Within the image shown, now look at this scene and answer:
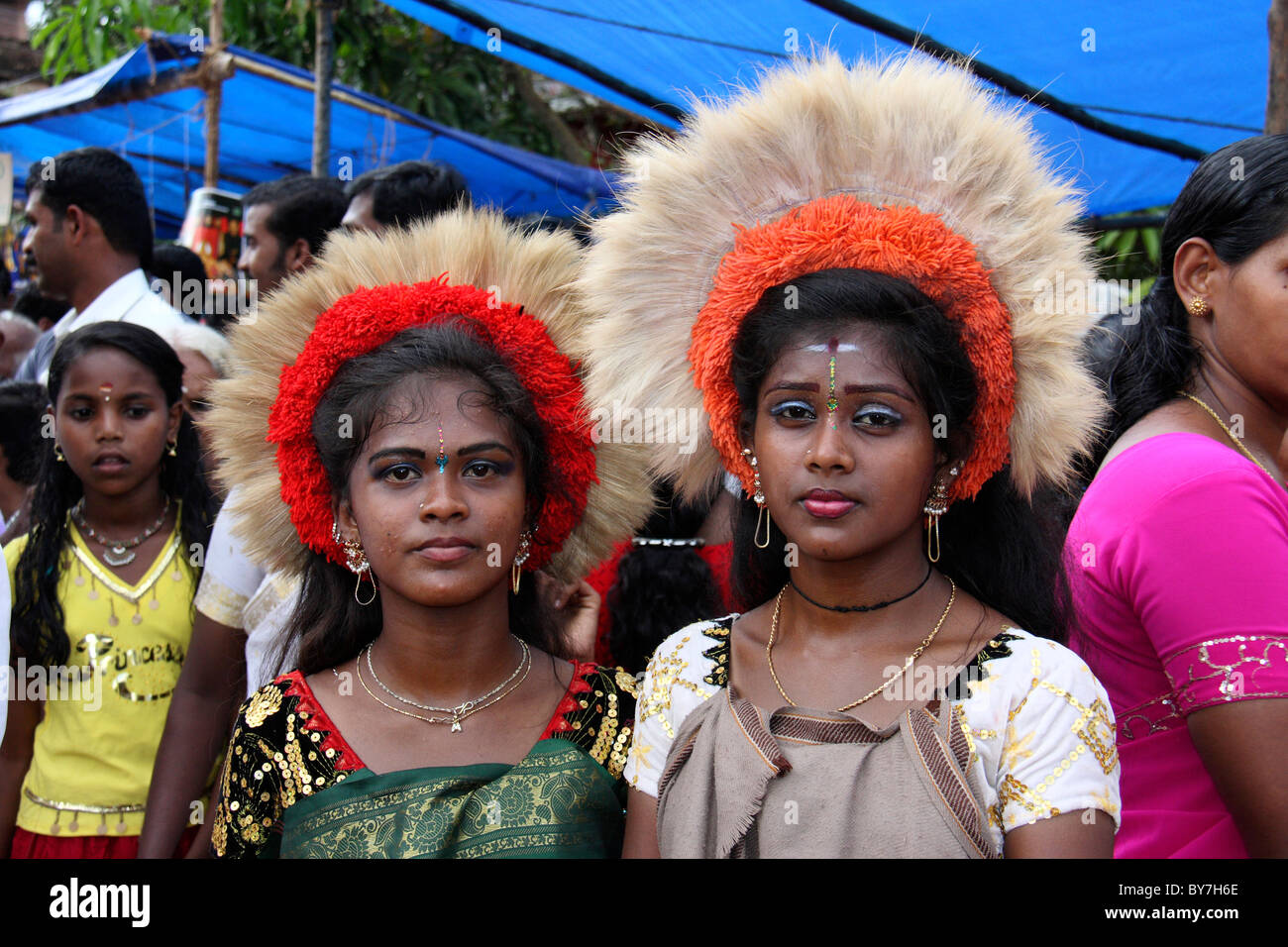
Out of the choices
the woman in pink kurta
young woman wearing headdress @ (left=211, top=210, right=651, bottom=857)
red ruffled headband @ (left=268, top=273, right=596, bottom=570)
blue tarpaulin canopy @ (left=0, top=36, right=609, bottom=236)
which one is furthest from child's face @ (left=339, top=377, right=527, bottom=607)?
blue tarpaulin canopy @ (left=0, top=36, right=609, bottom=236)

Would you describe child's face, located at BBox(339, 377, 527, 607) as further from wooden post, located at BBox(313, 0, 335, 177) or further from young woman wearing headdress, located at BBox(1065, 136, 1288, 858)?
wooden post, located at BBox(313, 0, 335, 177)

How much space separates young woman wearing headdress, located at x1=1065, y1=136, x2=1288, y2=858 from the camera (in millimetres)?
1792

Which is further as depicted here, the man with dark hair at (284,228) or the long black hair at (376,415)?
the man with dark hair at (284,228)

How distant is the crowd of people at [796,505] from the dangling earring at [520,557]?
0.01 m

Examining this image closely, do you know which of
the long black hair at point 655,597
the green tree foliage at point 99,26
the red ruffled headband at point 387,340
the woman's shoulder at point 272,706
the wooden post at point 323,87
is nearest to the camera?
the woman's shoulder at point 272,706

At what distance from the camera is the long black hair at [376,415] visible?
2.21 m

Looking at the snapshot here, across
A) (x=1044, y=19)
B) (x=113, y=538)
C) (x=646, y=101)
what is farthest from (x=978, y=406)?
(x=646, y=101)

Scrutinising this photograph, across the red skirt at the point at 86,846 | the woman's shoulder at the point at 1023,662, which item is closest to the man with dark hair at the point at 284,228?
the red skirt at the point at 86,846

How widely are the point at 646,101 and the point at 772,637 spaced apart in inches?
177

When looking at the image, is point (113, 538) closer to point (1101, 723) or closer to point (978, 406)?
point (978, 406)

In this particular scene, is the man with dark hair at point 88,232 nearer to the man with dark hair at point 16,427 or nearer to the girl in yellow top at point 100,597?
the man with dark hair at point 16,427

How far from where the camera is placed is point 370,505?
216cm

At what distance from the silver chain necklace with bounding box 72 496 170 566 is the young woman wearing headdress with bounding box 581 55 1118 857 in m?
1.64

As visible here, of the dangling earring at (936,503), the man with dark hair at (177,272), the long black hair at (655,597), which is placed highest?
the man with dark hair at (177,272)
